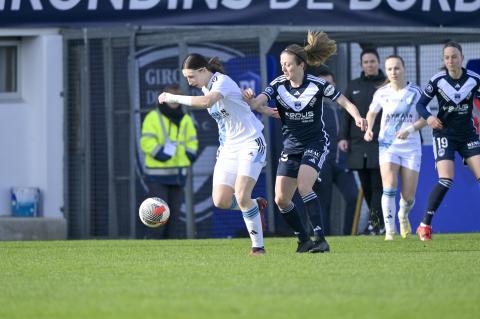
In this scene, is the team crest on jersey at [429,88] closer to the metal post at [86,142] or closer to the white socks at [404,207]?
the white socks at [404,207]

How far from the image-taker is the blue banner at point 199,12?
1967 centimetres

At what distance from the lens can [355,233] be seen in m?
19.3

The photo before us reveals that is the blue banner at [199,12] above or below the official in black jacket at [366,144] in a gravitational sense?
above

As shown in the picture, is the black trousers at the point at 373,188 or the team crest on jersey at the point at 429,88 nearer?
the team crest on jersey at the point at 429,88

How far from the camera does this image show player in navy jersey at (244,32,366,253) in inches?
529

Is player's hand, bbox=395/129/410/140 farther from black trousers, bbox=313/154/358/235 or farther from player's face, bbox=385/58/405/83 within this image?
black trousers, bbox=313/154/358/235

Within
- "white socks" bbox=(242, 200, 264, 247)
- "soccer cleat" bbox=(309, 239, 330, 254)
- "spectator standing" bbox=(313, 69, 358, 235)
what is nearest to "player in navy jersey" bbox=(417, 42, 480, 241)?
"soccer cleat" bbox=(309, 239, 330, 254)

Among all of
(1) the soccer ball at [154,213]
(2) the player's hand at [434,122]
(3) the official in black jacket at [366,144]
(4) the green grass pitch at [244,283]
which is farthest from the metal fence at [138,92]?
(4) the green grass pitch at [244,283]

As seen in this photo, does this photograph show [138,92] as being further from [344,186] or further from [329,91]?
[329,91]

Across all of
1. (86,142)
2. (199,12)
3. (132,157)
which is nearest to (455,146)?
(199,12)

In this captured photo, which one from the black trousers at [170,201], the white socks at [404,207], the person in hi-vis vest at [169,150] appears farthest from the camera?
the person in hi-vis vest at [169,150]

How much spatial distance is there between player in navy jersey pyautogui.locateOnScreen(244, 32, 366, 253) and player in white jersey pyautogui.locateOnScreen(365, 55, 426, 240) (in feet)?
8.73

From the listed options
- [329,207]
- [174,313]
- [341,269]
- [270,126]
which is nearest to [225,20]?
[270,126]

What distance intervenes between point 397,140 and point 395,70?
84cm
